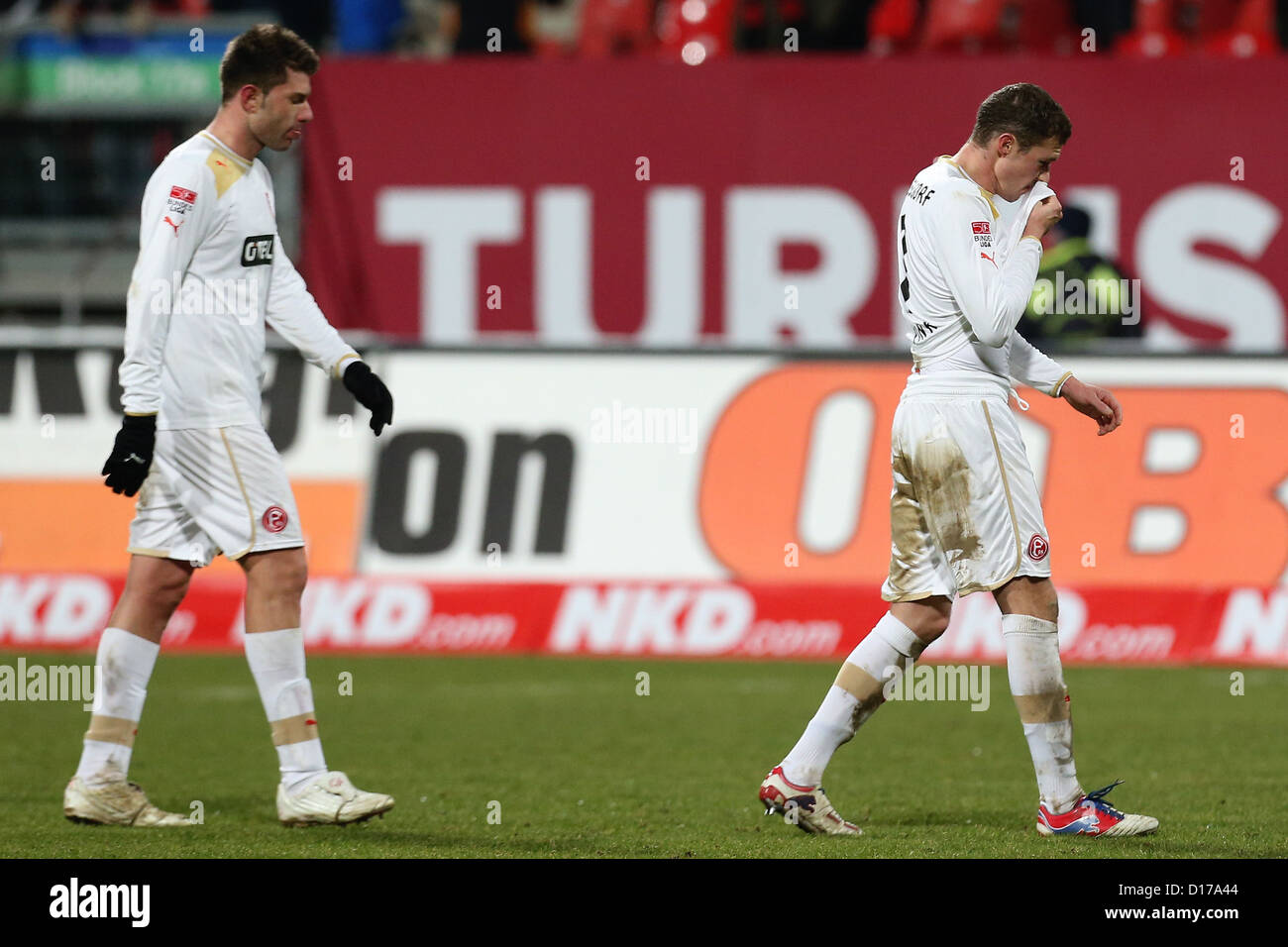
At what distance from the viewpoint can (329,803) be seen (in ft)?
20.5

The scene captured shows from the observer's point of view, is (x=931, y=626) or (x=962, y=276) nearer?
(x=962, y=276)

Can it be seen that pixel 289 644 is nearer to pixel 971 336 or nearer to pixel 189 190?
pixel 189 190

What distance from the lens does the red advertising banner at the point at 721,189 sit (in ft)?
48.1

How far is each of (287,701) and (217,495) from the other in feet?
2.21

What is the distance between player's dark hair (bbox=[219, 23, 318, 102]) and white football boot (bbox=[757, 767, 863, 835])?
2635mm

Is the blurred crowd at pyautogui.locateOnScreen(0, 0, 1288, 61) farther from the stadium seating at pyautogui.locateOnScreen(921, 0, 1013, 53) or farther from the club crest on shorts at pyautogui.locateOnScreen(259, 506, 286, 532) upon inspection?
the club crest on shorts at pyautogui.locateOnScreen(259, 506, 286, 532)

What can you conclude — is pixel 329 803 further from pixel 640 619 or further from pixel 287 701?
pixel 640 619

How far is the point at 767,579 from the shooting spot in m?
11.4

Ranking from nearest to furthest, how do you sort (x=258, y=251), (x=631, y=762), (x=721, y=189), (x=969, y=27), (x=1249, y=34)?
(x=258, y=251) → (x=631, y=762) → (x=721, y=189) → (x=969, y=27) → (x=1249, y=34)

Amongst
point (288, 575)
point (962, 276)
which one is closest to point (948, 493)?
point (962, 276)

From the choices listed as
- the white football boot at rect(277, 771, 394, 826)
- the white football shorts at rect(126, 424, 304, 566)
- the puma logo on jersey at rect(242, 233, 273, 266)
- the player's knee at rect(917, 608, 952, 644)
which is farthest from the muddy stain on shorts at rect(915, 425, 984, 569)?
the puma logo on jersey at rect(242, 233, 273, 266)

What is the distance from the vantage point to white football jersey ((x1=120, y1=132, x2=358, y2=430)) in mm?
6215

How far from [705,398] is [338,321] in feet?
15.0

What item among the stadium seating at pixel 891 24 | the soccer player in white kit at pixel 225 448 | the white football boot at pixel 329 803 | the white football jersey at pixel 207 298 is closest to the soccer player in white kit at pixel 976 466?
the white football boot at pixel 329 803
